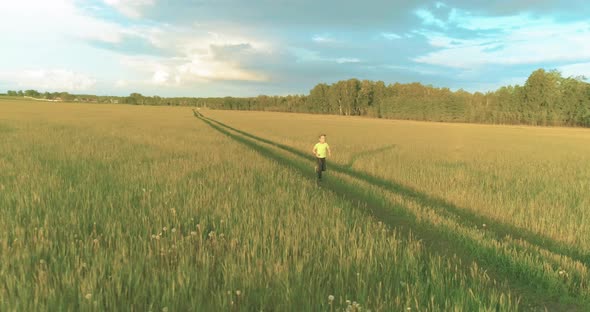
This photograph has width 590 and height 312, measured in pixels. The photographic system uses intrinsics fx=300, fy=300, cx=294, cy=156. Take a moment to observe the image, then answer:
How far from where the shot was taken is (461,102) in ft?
414

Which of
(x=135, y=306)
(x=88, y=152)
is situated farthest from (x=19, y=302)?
(x=88, y=152)

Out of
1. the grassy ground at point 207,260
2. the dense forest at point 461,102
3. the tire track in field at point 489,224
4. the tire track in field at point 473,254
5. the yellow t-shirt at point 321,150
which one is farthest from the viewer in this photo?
the dense forest at point 461,102

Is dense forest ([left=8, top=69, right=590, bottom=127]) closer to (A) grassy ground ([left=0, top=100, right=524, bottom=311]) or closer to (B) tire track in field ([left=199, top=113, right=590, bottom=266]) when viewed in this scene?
(B) tire track in field ([left=199, top=113, right=590, bottom=266])

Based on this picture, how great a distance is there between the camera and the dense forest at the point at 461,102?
9981 centimetres

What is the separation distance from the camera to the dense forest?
327 feet

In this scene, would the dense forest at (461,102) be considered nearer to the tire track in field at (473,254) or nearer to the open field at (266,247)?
the open field at (266,247)

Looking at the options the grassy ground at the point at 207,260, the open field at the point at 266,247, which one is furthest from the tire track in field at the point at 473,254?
the grassy ground at the point at 207,260

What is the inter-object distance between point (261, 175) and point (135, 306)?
7.78 meters

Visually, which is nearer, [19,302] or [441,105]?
[19,302]

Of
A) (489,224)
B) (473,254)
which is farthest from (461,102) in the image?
(473,254)

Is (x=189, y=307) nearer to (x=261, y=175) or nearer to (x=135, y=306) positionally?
(x=135, y=306)

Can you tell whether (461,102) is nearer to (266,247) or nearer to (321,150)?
(321,150)

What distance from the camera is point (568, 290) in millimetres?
4508

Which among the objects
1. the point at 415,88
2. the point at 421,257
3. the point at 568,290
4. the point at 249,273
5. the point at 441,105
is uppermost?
the point at 415,88
